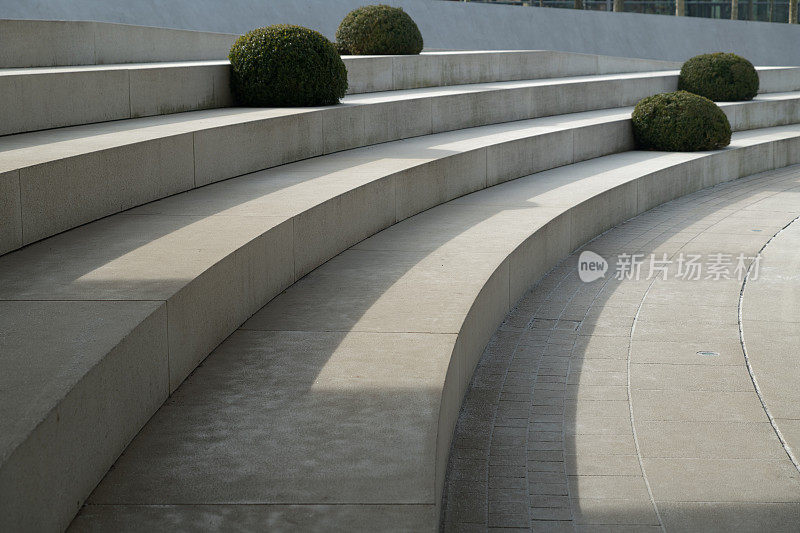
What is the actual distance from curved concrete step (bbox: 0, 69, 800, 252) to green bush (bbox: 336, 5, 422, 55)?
113 centimetres

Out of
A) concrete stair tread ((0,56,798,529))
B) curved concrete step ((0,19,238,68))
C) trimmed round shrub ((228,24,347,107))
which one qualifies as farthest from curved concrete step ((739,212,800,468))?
curved concrete step ((0,19,238,68))

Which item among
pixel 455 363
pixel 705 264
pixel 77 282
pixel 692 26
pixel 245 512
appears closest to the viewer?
pixel 245 512

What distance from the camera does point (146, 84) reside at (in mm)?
7516

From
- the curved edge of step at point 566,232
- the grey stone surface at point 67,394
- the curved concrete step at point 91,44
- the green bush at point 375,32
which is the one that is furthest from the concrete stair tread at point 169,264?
the green bush at point 375,32

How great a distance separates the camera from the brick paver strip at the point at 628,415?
141 inches

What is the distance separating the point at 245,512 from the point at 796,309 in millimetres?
4752

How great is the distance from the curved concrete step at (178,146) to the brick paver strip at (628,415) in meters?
2.25

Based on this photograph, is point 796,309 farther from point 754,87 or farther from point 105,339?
point 754,87

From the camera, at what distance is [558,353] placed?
18.0 feet

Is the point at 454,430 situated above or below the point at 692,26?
below

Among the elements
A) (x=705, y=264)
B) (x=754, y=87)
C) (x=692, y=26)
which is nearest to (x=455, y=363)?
(x=705, y=264)

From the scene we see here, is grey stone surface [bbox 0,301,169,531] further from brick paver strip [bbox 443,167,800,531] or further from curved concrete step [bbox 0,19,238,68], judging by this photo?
curved concrete step [bbox 0,19,238,68]

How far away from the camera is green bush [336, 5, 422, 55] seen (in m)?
12.3

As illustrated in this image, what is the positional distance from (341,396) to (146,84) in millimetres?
4810
